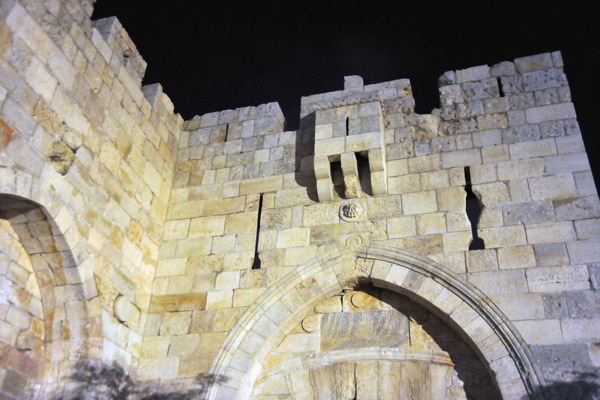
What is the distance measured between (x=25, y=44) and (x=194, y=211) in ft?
9.15

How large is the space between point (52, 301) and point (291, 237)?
2557 mm

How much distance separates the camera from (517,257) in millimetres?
5770

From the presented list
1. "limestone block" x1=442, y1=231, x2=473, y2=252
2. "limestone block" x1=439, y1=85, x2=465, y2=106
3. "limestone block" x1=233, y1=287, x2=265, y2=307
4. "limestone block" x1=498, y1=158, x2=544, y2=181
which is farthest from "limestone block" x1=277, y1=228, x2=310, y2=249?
"limestone block" x1=439, y1=85, x2=465, y2=106

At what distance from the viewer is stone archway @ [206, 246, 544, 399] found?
5.37 m

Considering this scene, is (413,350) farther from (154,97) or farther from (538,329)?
(154,97)

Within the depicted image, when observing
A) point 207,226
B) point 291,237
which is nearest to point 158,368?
point 207,226

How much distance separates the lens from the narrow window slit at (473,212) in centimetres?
614

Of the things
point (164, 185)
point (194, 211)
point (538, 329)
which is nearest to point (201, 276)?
point (194, 211)

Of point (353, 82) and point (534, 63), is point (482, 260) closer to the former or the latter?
point (534, 63)

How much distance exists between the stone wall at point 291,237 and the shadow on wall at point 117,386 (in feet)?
0.07

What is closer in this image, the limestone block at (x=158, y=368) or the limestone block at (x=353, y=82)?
the limestone block at (x=158, y=368)

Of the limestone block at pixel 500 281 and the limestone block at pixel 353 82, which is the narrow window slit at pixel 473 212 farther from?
the limestone block at pixel 353 82

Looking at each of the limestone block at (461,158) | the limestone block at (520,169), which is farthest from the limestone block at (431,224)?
the limestone block at (520,169)

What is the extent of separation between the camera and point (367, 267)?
6.24m
